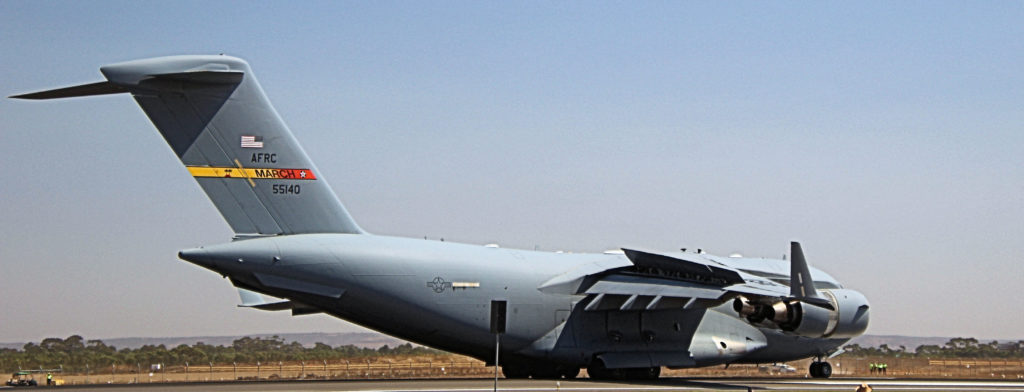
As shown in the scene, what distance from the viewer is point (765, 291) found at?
23.0 metres

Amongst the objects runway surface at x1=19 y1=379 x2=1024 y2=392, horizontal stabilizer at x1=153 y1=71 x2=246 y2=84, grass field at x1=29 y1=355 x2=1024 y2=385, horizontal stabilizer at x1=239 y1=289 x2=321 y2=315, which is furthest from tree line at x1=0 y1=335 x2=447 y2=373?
horizontal stabilizer at x1=153 y1=71 x2=246 y2=84

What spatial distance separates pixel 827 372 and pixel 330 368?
49.3 ft

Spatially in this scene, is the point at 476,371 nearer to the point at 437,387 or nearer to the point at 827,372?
the point at 827,372

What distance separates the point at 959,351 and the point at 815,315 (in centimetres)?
2499

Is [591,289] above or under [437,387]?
above

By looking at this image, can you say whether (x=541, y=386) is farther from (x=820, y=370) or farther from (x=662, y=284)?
(x=820, y=370)

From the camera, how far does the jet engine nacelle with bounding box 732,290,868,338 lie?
23031mm

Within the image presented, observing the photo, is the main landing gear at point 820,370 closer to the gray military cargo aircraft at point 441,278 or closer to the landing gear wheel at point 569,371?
the gray military cargo aircraft at point 441,278

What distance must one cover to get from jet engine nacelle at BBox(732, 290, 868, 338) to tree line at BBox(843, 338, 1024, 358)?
14793 mm

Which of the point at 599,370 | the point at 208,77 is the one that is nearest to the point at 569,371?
the point at 599,370

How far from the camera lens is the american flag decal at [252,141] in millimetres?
21703

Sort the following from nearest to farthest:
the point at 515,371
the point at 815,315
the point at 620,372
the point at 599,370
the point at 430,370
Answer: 1. the point at 815,315
2. the point at 599,370
3. the point at 620,372
4. the point at 515,371
5. the point at 430,370

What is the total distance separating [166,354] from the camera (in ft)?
149

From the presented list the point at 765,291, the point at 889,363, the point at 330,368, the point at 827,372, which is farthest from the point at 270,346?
the point at 765,291
